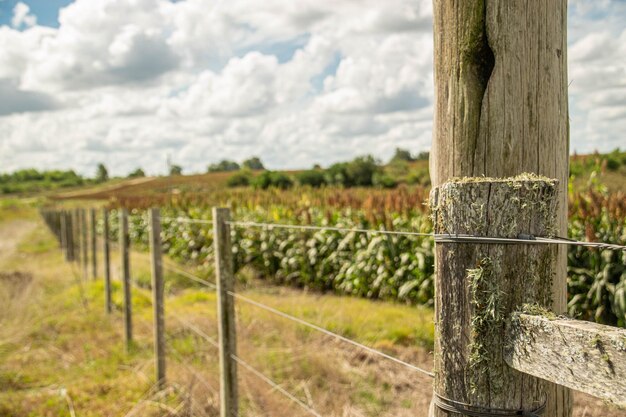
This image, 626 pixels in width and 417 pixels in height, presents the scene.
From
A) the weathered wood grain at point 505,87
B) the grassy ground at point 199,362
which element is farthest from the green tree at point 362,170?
the weathered wood grain at point 505,87

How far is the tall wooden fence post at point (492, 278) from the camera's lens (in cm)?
138

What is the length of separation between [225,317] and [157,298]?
197 centimetres

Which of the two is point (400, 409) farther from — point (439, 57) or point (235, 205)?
point (235, 205)

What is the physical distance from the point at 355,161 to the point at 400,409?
20622 millimetres

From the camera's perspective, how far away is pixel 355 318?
629 centimetres

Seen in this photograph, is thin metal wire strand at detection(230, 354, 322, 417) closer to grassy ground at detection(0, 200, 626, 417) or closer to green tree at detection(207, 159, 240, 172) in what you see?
grassy ground at detection(0, 200, 626, 417)

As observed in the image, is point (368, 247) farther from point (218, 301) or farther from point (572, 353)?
point (572, 353)

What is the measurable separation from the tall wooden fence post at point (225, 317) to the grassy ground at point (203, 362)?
493 mm

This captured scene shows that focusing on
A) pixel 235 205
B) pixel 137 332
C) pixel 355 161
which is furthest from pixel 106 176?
pixel 137 332

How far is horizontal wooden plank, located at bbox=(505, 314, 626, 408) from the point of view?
112 centimetres

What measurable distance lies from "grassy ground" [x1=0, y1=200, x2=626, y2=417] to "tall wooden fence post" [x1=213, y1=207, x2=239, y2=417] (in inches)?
19.4

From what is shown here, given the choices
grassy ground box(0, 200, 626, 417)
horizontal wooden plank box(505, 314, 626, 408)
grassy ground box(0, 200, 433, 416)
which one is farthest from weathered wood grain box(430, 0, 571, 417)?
grassy ground box(0, 200, 433, 416)

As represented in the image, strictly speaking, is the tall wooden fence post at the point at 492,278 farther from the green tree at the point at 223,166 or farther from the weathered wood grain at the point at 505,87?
the green tree at the point at 223,166

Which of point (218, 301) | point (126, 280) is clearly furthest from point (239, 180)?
point (218, 301)
